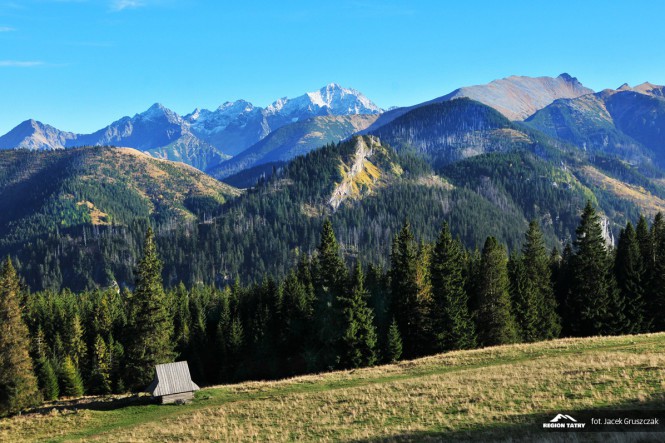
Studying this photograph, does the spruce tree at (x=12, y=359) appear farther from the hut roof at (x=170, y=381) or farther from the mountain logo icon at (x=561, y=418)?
the mountain logo icon at (x=561, y=418)

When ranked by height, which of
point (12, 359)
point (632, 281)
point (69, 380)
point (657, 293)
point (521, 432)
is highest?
point (12, 359)

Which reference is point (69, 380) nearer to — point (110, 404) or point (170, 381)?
point (110, 404)

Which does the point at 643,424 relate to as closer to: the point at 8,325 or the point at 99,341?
the point at 8,325

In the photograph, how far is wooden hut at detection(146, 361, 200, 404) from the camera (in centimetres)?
4506

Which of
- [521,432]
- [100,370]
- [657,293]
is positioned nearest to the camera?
[521,432]

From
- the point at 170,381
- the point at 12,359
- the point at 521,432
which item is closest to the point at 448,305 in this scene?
the point at 170,381

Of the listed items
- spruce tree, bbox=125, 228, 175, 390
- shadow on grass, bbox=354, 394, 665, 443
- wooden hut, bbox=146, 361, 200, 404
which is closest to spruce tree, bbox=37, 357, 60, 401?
spruce tree, bbox=125, 228, 175, 390

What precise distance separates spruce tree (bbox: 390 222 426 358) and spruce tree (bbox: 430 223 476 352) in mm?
1998

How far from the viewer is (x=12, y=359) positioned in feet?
172

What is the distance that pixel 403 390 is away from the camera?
34.8m

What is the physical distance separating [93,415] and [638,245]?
6981 centimetres

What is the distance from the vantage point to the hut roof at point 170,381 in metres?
45.1

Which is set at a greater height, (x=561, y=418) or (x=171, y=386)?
(x=561, y=418)

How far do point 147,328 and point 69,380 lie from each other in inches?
1370
